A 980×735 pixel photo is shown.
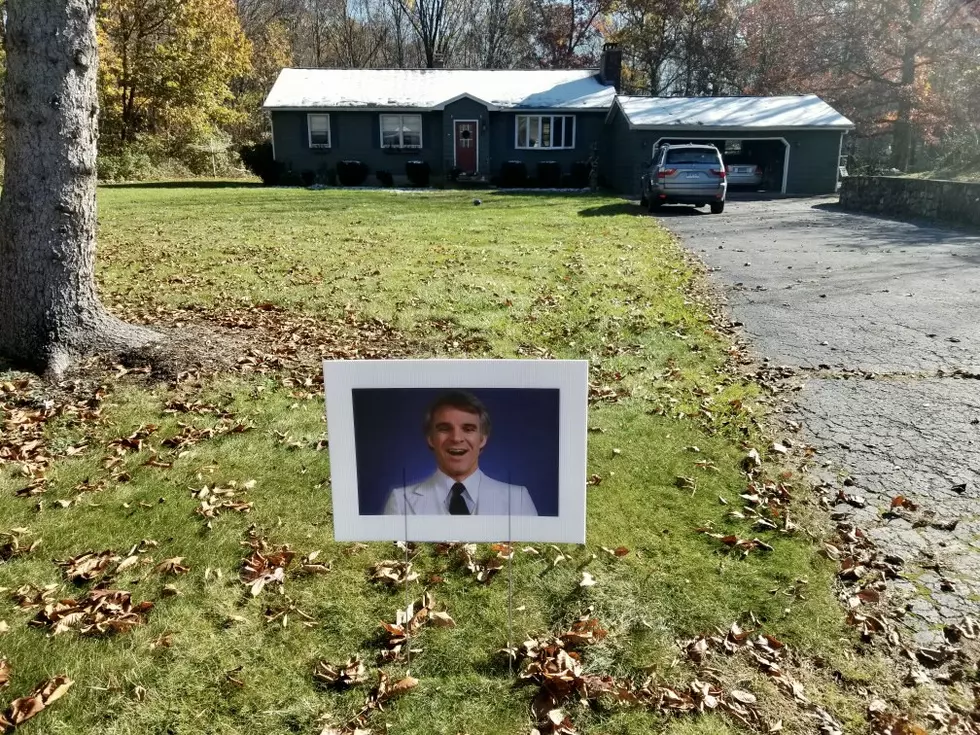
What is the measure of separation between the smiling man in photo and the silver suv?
1767cm

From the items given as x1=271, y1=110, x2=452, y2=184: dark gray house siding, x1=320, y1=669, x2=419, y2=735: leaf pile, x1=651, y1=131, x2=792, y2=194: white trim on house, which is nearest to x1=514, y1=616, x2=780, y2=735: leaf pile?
x1=320, y1=669, x2=419, y2=735: leaf pile

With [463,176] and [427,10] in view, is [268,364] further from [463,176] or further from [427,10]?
[427,10]

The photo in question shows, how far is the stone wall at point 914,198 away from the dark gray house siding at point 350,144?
1618cm

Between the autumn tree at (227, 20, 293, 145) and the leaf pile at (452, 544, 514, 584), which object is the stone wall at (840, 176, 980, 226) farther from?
the autumn tree at (227, 20, 293, 145)

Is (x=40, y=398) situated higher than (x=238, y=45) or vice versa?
(x=238, y=45)

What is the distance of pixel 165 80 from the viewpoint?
3238 cm

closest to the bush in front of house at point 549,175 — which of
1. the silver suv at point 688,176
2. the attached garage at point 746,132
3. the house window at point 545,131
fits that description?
the house window at point 545,131

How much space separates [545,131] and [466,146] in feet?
10.9

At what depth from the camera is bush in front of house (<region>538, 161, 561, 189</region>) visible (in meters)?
29.9

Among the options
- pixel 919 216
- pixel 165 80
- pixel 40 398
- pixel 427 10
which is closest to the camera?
pixel 40 398

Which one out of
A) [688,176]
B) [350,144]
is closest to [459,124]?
[350,144]

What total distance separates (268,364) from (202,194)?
61.4 ft

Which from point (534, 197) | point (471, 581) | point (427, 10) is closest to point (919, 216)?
point (534, 197)

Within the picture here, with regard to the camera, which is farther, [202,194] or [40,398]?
[202,194]
